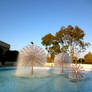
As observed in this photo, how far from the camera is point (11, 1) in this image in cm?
1441

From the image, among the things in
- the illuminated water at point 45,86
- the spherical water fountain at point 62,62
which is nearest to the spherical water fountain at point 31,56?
the spherical water fountain at point 62,62

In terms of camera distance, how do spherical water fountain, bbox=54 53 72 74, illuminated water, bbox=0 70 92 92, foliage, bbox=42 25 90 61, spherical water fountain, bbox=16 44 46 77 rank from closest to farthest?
illuminated water, bbox=0 70 92 92, spherical water fountain, bbox=16 44 46 77, spherical water fountain, bbox=54 53 72 74, foliage, bbox=42 25 90 61

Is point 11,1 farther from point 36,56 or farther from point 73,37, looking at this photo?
point 73,37

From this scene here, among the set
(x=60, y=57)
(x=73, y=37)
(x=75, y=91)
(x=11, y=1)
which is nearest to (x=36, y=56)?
(x=60, y=57)

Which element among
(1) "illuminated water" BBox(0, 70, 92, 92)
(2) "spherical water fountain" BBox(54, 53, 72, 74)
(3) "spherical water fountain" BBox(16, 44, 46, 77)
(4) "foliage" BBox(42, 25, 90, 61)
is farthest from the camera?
(4) "foliage" BBox(42, 25, 90, 61)

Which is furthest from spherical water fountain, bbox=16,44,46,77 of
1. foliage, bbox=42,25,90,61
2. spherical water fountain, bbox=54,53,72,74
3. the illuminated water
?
foliage, bbox=42,25,90,61

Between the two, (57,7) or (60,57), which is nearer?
(60,57)

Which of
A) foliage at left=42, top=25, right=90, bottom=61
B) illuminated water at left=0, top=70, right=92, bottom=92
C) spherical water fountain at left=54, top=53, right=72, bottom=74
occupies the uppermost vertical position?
foliage at left=42, top=25, right=90, bottom=61

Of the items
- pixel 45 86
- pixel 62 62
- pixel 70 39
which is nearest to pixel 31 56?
pixel 62 62

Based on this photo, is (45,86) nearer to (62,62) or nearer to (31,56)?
(31,56)

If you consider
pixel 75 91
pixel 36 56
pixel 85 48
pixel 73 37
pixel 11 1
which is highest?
pixel 11 1

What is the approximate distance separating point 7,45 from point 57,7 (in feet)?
76.0

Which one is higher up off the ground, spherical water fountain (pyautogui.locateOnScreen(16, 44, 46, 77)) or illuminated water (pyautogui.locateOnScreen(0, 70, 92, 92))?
spherical water fountain (pyautogui.locateOnScreen(16, 44, 46, 77))

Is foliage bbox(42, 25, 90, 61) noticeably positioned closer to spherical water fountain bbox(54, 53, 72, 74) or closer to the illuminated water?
spherical water fountain bbox(54, 53, 72, 74)
